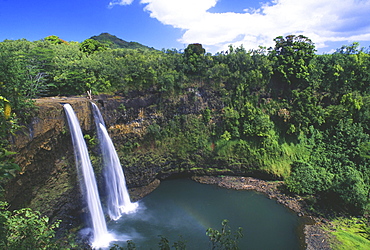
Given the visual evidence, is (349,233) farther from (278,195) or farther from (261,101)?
(261,101)

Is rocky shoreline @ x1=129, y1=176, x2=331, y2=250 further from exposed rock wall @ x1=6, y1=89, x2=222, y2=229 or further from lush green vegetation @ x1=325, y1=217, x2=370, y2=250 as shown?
exposed rock wall @ x1=6, y1=89, x2=222, y2=229

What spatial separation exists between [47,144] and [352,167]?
21.4 metres

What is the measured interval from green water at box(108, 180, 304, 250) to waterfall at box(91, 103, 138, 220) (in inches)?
32.1

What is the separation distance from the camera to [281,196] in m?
16.5

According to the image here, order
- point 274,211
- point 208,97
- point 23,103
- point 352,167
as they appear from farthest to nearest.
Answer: point 208,97 < point 352,167 < point 274,211 < point 23,103

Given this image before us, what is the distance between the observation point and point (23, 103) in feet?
31.1

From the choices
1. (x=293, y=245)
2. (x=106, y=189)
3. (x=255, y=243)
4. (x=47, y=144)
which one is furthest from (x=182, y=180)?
(x=47, y=144)

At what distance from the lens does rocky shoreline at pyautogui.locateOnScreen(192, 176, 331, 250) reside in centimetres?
1215

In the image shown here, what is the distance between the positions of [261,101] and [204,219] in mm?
12477

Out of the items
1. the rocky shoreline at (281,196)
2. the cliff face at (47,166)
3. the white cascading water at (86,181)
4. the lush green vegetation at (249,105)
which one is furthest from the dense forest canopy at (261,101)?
the cliff face at (47,166)

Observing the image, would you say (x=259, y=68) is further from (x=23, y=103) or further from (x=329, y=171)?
(x=23, y=103)

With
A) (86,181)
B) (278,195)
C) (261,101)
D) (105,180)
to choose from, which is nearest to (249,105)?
(261,101)

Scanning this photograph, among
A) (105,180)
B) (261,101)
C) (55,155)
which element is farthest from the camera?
(261,101)

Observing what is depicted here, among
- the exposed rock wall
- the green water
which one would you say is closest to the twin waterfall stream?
the exposed rock wall
